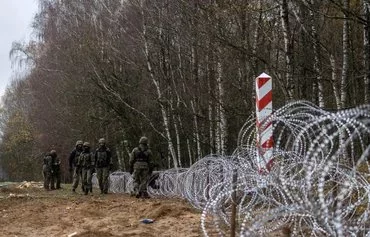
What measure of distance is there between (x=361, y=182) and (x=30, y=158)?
47.9 m

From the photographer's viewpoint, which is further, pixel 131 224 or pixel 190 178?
pixel 190 178

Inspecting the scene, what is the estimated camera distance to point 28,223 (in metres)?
10.6

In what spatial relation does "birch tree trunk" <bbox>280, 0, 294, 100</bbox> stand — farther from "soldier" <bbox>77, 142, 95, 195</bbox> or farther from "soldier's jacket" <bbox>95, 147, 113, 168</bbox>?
"soldier" <bbox>77, 142, 95, 195</bbox>

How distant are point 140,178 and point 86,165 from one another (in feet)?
9.93

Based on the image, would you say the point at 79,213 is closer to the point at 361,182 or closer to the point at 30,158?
the point at 361,182

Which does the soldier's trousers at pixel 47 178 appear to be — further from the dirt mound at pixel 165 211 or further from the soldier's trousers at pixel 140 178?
the dirt mound at pixel 165 211

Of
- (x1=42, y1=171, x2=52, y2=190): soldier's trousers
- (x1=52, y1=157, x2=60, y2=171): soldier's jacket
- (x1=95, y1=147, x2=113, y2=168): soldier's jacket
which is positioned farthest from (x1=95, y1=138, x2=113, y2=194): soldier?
(x1=42, y1=171, x2=52, y2=190): soldier's trousers

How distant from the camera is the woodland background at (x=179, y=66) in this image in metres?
12.5

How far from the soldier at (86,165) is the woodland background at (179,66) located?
288cm

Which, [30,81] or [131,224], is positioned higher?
[30,81]

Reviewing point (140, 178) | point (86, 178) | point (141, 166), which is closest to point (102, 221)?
point (141, 166)

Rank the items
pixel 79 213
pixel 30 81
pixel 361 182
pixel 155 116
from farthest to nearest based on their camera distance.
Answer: pixel 30 81 < pixel 155 116 < pixel 79 213 < pixel 361 182

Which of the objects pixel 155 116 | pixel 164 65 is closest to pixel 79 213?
pixel 164 65

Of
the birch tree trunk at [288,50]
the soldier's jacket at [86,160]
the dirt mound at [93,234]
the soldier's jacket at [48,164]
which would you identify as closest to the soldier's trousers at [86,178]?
the soldier's jacket at [86,160]
